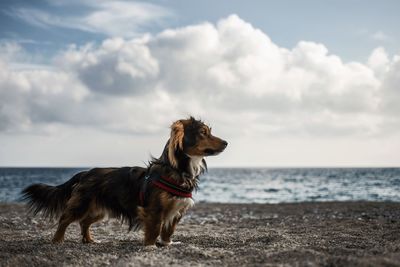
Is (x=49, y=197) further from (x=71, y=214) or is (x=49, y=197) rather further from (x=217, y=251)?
(x=217, y=251)

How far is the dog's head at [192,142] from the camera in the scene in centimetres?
736

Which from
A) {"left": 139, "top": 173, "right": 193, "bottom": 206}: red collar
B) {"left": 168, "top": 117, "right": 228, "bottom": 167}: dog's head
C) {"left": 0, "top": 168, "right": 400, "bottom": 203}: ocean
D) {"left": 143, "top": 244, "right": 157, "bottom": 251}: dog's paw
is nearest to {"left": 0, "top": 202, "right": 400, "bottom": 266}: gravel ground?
{"left": 143, "top": 244, "right": 157, "bottom": 251}: dog's paw

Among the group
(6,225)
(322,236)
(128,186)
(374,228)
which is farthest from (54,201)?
(374,228)

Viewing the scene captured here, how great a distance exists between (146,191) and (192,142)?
1158mm

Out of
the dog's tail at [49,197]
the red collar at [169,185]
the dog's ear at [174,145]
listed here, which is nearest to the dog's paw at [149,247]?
the red collar at [169,185]

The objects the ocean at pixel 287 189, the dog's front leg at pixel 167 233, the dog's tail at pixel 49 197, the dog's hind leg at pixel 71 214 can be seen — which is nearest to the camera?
the dog's front leg at pixel 167 233

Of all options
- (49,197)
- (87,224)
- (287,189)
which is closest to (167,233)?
(87,224)

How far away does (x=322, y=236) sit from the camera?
868cm

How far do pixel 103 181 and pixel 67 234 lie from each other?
2500mm

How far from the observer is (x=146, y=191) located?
7.43 m

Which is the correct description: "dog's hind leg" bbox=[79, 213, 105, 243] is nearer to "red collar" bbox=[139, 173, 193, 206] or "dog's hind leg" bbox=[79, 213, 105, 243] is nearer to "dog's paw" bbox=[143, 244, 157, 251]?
"dog's paw" bbox=[143, 244, 157, 251]

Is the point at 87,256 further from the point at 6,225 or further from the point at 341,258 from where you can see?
the point at 6,225

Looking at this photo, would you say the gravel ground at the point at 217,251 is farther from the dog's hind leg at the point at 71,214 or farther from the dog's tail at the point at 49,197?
the dog's tail at the point at 49,197

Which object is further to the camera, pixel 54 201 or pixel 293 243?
pixel 54 201
